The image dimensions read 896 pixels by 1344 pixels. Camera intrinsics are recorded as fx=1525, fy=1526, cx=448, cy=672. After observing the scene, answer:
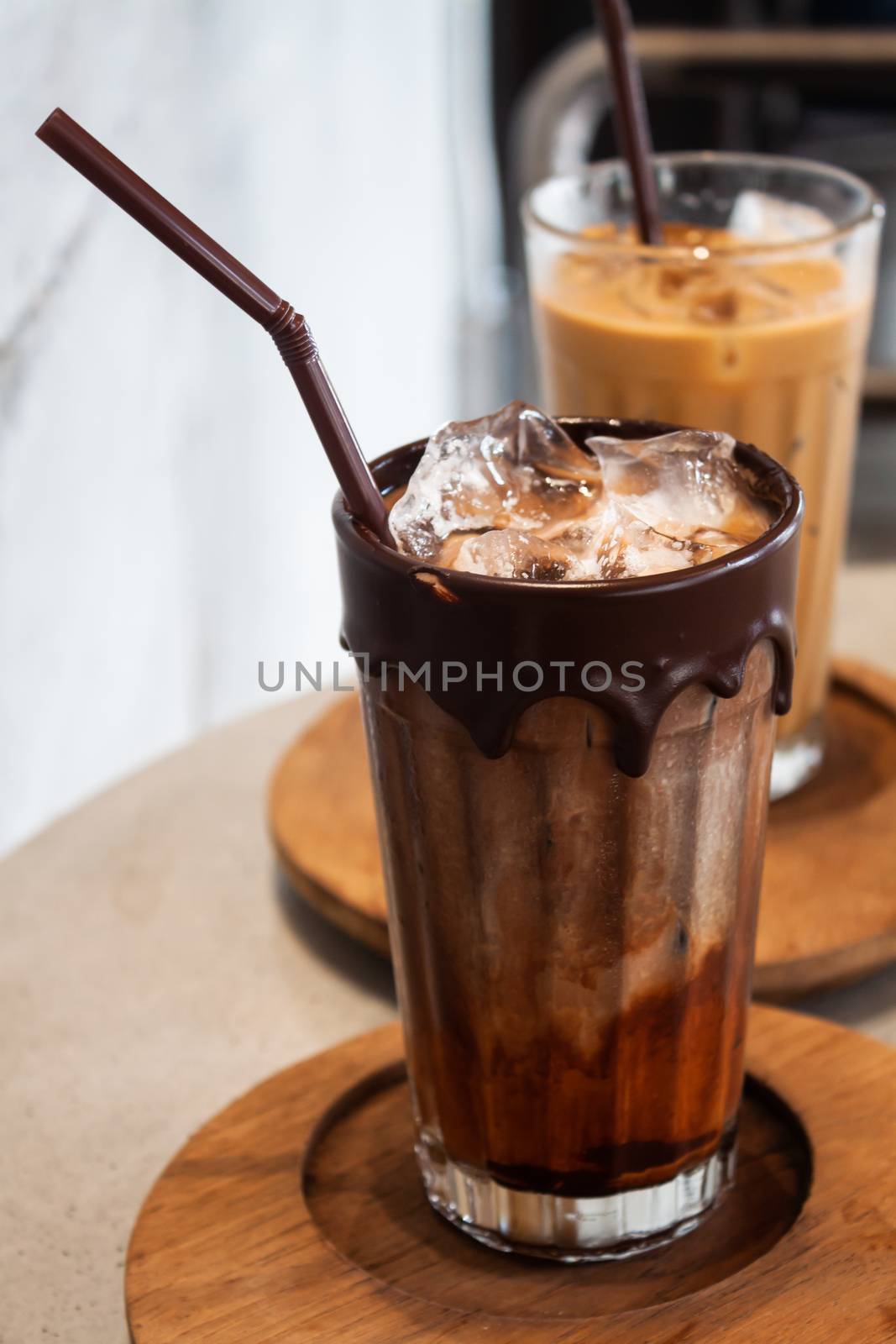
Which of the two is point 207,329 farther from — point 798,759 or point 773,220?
point 798,759

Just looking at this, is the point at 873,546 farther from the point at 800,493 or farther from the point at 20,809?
the point at 800,493

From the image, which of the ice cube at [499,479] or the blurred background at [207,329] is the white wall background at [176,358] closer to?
the blurred background at [207,329]

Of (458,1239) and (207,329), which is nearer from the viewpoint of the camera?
(458,1239)

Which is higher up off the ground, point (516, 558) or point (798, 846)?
point (516, 558)

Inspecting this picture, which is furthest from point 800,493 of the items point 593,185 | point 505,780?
point 593,185

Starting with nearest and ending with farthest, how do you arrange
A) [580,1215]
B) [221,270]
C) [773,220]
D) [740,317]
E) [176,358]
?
[221,270] → [580,1215] → [740,317] → [773,220] → [176,358]

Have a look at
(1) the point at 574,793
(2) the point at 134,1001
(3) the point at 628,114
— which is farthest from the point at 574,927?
(3) the point at 628,114

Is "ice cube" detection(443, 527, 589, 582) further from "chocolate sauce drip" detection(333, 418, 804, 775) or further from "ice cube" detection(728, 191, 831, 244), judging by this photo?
"ice cube" detection(728, 191, 831, 244)
